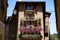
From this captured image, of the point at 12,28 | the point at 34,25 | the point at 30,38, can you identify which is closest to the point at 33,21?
the point at 34,25

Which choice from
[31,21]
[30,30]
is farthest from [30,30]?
[31,21]

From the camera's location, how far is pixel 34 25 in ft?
103

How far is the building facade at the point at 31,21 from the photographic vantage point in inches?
1227

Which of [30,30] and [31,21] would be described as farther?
[31,21]

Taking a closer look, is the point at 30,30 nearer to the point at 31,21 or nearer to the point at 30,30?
the point at 30,30

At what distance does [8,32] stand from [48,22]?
784 centimetres

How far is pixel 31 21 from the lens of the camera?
31828 mm

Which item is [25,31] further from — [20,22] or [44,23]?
[44,23]

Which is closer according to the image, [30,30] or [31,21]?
[30,30]

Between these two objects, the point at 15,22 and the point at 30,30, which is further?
the point at 15,22

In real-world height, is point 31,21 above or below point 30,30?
above

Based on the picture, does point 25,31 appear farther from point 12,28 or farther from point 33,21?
point 12,28

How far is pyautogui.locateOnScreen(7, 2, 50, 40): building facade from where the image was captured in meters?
31.2

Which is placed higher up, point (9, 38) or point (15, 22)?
point (15, 22)
